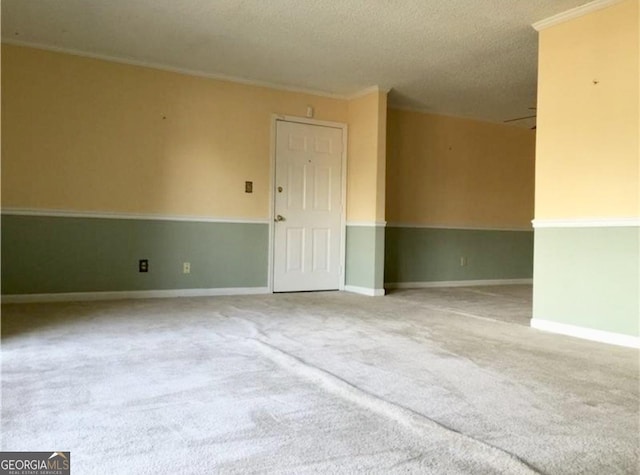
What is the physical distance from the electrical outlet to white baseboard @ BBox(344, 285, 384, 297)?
7.30 ft

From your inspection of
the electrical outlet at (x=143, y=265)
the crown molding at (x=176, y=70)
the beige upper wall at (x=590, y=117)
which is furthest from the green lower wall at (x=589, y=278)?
the electrical outlet at (x=143, y=265)

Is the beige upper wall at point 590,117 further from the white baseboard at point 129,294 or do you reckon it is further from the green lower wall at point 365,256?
the white baseboard at point 129,294

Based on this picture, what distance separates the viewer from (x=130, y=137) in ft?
15.5

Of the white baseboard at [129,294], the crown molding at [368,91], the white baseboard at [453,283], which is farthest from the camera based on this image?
the white baseboard at [453,283]

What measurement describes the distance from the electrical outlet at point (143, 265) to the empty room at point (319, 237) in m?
0.02

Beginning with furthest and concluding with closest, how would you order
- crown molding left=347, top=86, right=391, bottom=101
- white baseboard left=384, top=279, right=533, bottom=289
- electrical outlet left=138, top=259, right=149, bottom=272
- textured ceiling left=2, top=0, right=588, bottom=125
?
1. white baseboard left=384, top=279, right=533, bottom=289
2. crown molding left=347, top=86, right=391, bottom=101
3. electrical outlet left=138, top=259, right=149, bottom=272
4. textured ceiling left=2, top=0, right=588, bottom=125

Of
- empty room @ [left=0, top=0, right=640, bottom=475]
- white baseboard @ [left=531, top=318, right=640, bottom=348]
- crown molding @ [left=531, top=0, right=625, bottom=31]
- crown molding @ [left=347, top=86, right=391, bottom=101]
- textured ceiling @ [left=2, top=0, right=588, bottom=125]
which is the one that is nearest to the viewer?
empty room @ [left=0, top=0, right=640, bottom=475]

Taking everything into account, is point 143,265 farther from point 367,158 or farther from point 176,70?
point 367,158

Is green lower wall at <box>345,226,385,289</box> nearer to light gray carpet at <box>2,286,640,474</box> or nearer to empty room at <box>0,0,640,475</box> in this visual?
empty room at <box>0,0,640,475</box>

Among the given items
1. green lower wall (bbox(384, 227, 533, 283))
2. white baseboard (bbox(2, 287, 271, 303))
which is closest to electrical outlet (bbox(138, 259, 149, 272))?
white baseboard (bbox(2, 287, 271, 303))

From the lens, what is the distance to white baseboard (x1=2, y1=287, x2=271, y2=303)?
434 cm

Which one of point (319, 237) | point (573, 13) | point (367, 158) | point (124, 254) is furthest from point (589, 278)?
point (124, 254)

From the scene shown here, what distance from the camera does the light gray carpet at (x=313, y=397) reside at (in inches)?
58.2

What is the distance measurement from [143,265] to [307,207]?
186 centimetres
